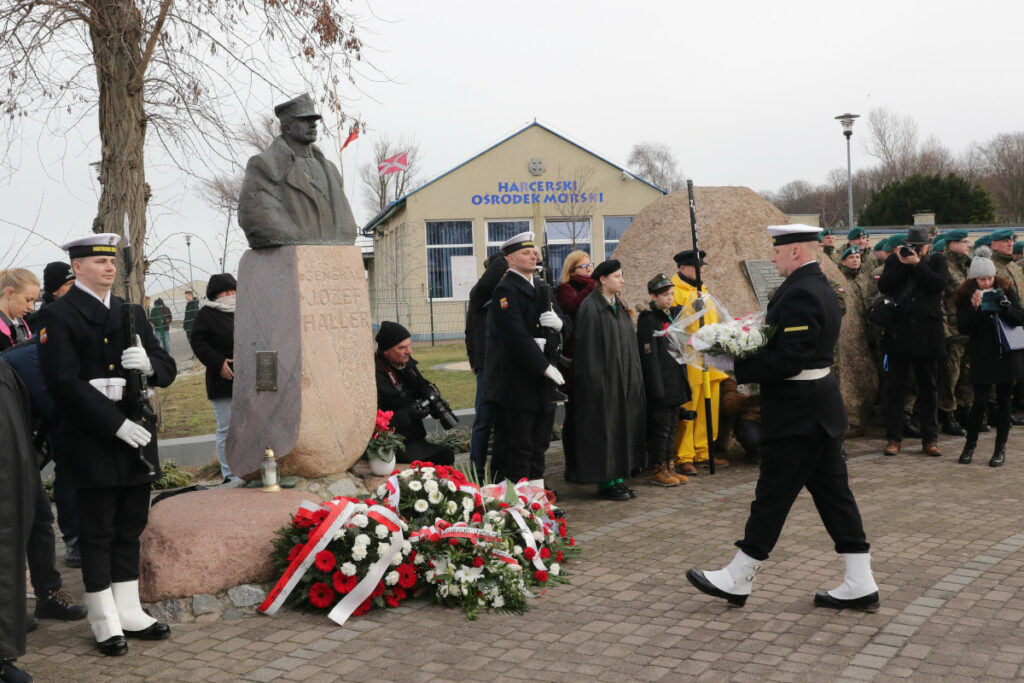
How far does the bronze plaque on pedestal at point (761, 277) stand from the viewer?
10.1 meters

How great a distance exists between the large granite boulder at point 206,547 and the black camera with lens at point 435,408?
180 cm

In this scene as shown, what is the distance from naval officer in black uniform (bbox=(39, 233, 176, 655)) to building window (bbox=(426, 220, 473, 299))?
1051 inches

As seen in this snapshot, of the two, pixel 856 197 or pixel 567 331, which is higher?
pixel 856 197

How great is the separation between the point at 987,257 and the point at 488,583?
6303mm

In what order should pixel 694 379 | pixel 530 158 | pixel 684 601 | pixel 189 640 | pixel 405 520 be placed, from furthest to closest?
pixel 530 158
pixel 694 379
pixel 405 520
pixel 684 601
pixel 189 640

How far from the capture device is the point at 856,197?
6097cm

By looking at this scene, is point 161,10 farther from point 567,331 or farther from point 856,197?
point 856,197

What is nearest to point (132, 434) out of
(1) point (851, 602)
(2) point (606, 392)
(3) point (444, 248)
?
(1) point (851, 602)

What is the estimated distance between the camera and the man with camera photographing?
9711 millimetres

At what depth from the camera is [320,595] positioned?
5598mm

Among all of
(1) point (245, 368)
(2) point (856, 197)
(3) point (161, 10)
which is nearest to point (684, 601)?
(1) point (245, 368)

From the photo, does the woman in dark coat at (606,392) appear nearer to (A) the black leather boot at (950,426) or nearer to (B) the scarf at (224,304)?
(B) the scarf at (224,304)

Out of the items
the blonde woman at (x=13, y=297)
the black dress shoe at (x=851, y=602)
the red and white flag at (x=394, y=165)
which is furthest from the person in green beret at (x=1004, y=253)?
the red and white flag at (x=394, y=165)

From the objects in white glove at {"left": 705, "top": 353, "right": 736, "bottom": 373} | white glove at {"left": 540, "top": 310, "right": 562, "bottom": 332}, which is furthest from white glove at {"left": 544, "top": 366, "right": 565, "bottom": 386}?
white glove at {"left": 705, "top": 353, "right": 736, "bottom": 373}
